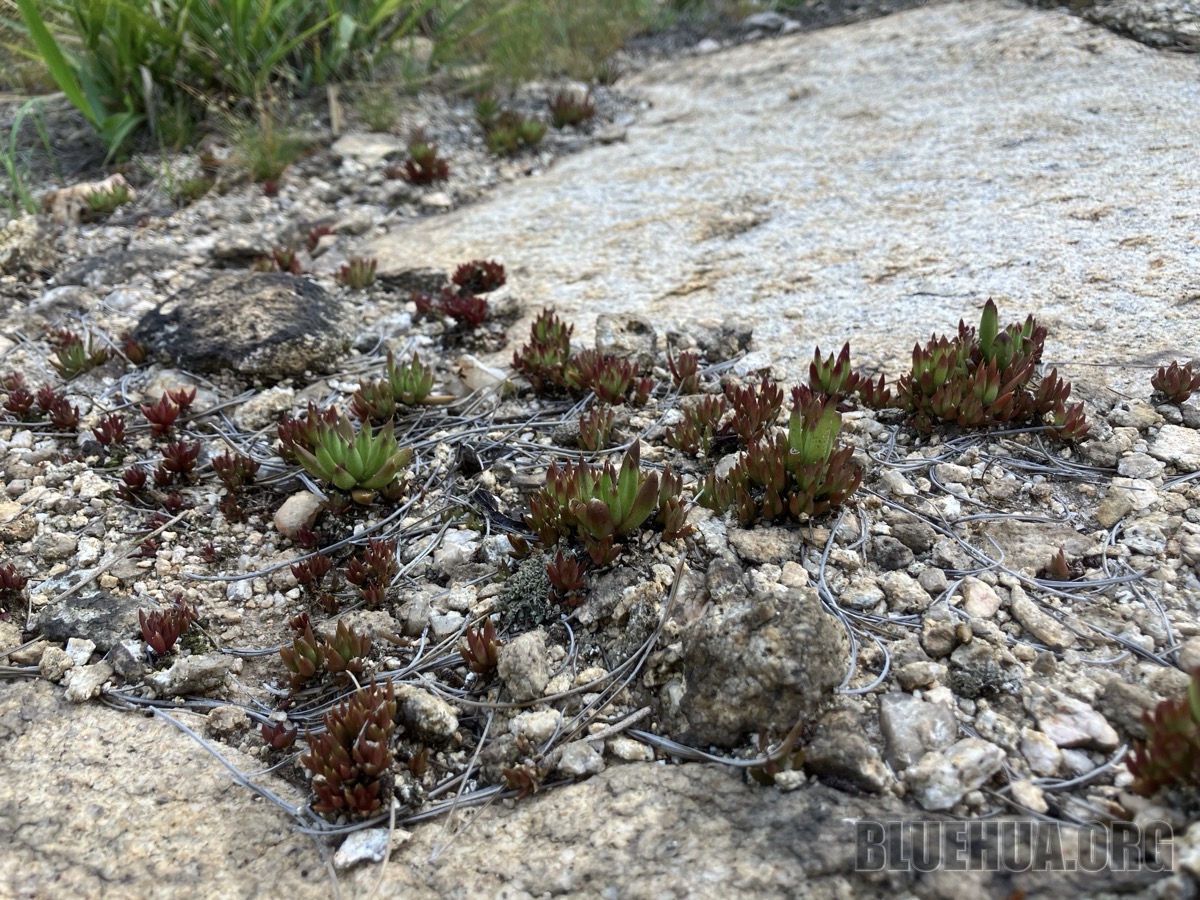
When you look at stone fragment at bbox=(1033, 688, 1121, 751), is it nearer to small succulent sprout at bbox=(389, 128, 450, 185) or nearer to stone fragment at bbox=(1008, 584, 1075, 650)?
stone fragment at bbox=(1008, 584, 1075, 650)

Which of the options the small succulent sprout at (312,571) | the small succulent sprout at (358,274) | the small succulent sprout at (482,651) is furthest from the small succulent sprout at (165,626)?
the small succulent sprout at (358,274)

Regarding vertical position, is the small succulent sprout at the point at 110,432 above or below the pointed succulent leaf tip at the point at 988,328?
below

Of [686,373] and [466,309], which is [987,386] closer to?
[686,373]

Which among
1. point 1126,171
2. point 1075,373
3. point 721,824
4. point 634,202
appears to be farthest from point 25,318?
point 1126,171

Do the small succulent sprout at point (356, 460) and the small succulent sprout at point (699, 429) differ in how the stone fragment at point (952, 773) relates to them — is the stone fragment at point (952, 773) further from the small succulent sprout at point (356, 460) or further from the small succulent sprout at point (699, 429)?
the small succulent sprout at point (356, 460)

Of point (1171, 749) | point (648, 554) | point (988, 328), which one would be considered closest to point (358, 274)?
point (648, 554)

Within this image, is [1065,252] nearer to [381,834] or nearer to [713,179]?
[713,179]
